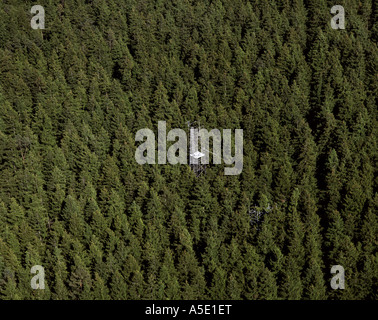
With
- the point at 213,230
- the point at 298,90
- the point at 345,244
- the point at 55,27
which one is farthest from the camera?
the point at 55,27

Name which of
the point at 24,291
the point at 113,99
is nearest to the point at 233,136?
the point at 113,99

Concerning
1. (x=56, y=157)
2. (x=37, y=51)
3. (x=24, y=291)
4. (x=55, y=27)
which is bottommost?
(x=24, y=291)

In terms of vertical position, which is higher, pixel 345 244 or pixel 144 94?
pixel 144 94

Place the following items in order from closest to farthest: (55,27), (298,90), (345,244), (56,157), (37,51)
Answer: (345,244) < (56,157) < (298,90) < (37,51) < (55,27)

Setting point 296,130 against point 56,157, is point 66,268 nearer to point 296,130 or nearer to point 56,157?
point 56,157

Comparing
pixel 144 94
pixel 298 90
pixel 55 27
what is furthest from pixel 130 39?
pixel 298 90

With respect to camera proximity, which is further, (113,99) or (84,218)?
(113,99)

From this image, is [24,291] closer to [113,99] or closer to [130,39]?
[113,99]
